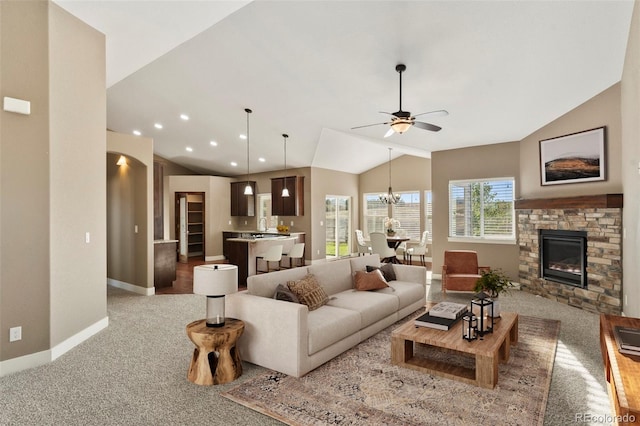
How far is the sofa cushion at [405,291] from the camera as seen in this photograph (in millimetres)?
4531

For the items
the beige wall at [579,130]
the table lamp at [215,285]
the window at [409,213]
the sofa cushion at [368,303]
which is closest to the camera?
the table lamp at [215,285]

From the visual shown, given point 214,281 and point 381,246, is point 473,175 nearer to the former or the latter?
point 381,246

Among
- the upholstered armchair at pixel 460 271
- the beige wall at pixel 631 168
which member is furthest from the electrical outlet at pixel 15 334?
the beige wall at pixel 631 168

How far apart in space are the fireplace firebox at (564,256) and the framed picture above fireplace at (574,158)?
2.82ft

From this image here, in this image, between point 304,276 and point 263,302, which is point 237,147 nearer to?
point 304,276

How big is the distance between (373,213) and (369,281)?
719 cm

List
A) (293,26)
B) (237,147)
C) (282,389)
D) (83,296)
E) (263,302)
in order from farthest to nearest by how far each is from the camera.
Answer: (237,147)
(293,26)
(83,296)
(263,302)
(282,389)

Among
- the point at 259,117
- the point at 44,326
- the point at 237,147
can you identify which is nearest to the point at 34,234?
the point at 44,326

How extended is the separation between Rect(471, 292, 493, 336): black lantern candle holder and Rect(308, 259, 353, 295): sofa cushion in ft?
5.50

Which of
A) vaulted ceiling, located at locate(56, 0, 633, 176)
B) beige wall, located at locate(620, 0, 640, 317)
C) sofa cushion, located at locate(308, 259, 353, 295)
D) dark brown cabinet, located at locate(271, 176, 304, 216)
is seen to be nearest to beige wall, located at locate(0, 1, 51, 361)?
vaulted ceiling, located at locate(56, 0, 633, 176)

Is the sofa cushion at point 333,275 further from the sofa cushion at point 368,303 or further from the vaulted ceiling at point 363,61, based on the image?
the vaulted ceiling at point 363,61

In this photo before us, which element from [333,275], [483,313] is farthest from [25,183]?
[483,313]

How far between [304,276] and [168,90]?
4973 mm

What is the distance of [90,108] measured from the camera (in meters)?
4.11
